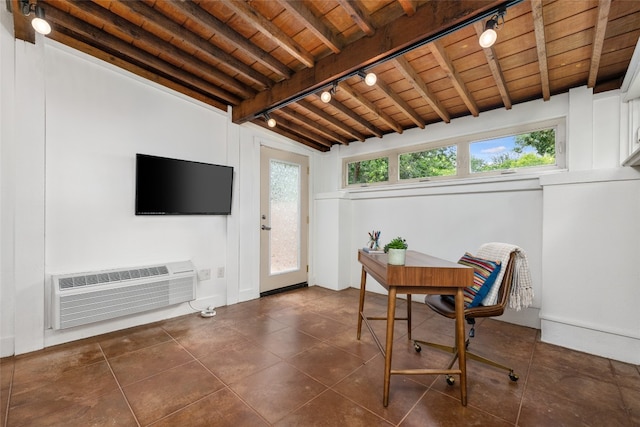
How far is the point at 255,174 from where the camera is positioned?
3955 millimetres

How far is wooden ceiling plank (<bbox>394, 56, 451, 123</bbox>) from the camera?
96.1 inches

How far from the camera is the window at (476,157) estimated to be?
3.01 metres

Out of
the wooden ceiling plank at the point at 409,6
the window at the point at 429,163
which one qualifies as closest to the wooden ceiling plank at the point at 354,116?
the window at the point at 429,163

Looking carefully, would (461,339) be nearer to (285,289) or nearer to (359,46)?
(359,46)

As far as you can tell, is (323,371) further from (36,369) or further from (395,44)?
(395,44)

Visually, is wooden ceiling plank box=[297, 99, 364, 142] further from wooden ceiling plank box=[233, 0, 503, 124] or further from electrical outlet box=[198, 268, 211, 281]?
electrical outlet box=[198, 268, 211, 281]

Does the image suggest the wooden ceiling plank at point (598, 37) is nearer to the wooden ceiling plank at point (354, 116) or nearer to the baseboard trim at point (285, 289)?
the wooden ceiling plank at point (354, 116)

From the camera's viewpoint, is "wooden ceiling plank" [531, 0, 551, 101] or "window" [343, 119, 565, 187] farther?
"window" [343, 119, 565, 187]

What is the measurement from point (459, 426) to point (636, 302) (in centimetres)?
207

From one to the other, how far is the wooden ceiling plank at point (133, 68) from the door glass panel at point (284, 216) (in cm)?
126

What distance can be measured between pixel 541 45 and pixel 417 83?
0.96 meters

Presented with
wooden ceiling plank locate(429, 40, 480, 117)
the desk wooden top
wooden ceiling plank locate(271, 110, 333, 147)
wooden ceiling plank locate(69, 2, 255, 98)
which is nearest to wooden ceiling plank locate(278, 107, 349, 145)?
wooden ceiling plank locate(271, 110, 333, 147)

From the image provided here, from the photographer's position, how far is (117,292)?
102 inches

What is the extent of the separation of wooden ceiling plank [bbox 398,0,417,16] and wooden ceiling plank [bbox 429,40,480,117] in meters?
0.38
